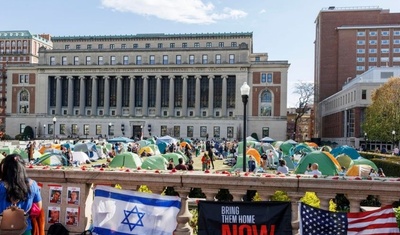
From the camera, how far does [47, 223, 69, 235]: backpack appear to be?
6.44 meters

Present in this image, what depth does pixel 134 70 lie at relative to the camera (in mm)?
102062

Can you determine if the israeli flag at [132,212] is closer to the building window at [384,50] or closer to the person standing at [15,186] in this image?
the person standing at [15,186]

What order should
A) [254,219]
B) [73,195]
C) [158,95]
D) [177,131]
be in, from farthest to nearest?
[158,95]
[177,131]
[73,195]
[254,219]

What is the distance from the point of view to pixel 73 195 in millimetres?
6637

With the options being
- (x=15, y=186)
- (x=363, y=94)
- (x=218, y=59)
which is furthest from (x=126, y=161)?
(x=218, y=59)

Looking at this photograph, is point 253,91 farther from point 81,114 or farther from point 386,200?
point 386,200

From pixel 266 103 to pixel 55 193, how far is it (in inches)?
3650

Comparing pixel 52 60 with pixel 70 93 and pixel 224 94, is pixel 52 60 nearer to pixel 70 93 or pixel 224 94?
pixel 70 93

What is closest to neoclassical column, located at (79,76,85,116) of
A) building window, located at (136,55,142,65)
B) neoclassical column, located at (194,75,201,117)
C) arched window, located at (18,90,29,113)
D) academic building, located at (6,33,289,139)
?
academic building, located at (6,33,289,139)

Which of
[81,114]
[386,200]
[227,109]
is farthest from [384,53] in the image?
[386,200]

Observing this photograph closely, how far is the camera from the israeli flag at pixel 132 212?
6336 mm

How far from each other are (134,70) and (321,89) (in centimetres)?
5274

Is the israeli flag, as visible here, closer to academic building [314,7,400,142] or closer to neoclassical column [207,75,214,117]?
neoclassical column [207,75,214,117]

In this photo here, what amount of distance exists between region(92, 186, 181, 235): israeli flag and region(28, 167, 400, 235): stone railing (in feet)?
0.50
